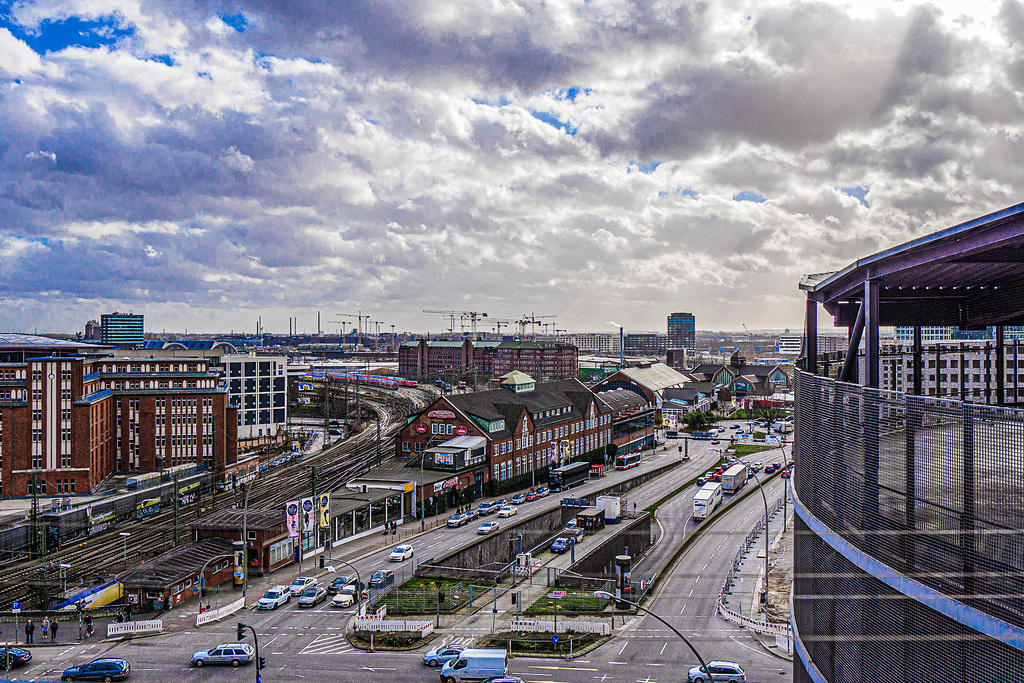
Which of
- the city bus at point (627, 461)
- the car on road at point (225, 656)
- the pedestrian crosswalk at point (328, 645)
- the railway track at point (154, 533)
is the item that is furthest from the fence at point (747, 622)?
the city bus at point (627, 461)

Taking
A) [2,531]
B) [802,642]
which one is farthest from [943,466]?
[2,531]

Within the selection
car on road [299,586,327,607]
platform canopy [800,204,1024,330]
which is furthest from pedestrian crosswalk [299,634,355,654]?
platform canopy [800,204,1024,330]

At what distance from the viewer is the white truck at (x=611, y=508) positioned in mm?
53000

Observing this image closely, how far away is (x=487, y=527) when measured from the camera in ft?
166

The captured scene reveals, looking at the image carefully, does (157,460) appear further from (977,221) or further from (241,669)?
(977,221)

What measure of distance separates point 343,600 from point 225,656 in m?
8.02

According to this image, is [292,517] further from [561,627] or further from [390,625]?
[561,627]

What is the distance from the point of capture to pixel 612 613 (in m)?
34.9

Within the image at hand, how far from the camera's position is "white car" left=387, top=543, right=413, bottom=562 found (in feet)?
143

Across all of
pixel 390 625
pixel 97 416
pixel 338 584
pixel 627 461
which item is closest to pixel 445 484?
pixel 338 584

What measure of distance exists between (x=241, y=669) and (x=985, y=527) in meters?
27.9

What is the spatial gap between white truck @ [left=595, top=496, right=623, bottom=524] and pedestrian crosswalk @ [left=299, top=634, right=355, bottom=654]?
2504 centimetres

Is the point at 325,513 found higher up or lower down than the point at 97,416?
lower down

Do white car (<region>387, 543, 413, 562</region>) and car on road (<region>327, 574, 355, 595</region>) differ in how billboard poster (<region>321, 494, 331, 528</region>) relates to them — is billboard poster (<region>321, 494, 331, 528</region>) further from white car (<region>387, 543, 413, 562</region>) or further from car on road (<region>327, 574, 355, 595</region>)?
car on road (<region>327, 574, 355, 595</region>)
